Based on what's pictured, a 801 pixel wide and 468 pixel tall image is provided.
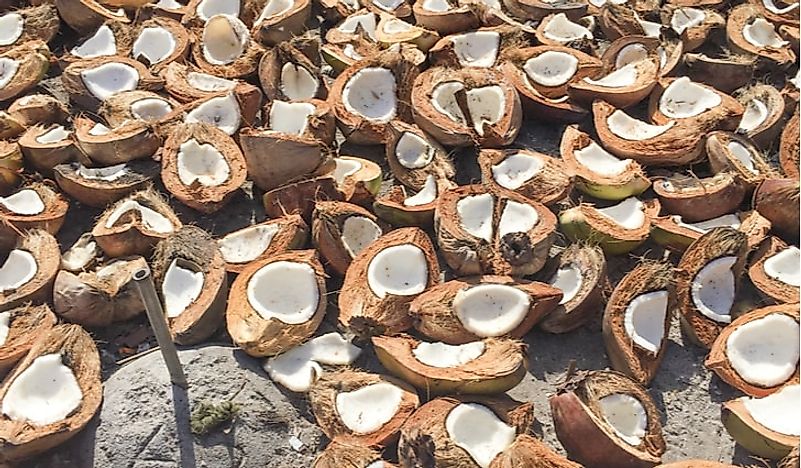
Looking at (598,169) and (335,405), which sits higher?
(598,169)

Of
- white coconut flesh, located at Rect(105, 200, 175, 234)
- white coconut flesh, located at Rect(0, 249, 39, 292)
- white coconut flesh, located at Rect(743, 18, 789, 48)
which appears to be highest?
white coconut flesh, located at Rect(743, 18, 789, 48)

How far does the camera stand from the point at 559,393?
2.42 metres

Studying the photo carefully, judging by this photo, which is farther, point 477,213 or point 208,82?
point 208,82

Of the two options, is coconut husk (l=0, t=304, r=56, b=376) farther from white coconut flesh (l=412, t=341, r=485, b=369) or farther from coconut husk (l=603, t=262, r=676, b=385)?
coconut husk (l=603, t=262, r=676, b=385)

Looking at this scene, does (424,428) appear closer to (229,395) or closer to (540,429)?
(540,429)

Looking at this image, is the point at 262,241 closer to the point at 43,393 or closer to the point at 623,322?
the point at 43,393

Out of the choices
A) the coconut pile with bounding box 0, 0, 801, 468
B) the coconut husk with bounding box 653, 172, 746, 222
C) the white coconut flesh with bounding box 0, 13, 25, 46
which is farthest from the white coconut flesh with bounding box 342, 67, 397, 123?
the white coconut flesh with bounding box 0, 13, 25, 46

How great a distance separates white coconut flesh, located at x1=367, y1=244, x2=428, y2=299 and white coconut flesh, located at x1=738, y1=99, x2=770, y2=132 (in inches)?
65.5

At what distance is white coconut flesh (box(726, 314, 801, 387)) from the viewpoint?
2.60m

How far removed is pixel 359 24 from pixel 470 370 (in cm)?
227

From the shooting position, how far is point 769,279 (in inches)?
114

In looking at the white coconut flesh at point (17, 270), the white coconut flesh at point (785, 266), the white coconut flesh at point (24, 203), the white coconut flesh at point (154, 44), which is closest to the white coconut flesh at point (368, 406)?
the white coconut flesh at point (17, 270)

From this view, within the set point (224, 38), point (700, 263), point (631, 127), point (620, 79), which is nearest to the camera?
point (700, 263)

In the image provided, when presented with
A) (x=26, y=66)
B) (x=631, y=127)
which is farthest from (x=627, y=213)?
(x=26, y=66)
